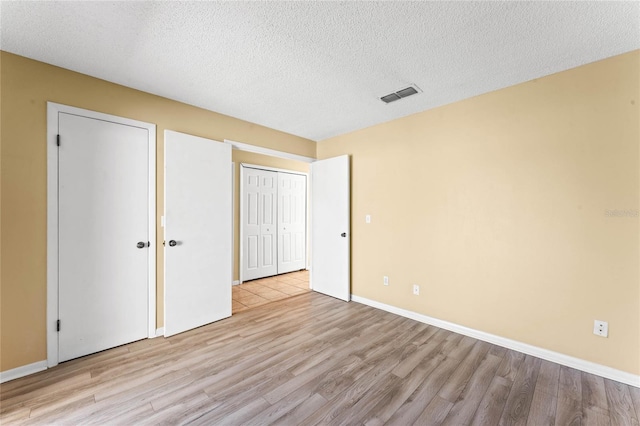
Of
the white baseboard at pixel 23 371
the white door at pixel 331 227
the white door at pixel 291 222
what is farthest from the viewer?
the white door at pixel 291 222

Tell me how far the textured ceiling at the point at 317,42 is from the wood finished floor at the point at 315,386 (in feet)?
8.27

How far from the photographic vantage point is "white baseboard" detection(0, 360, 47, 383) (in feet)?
6.30

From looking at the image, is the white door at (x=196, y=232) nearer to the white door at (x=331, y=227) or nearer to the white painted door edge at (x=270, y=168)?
the white door at (x=331, y=227)

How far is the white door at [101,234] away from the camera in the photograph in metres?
2.20

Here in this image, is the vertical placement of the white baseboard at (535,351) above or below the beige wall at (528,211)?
below

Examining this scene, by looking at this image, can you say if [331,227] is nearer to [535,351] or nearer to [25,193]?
[535,351]

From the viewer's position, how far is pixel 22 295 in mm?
2010

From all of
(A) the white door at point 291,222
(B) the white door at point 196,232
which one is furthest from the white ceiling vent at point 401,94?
(A) the white door at point 291,222

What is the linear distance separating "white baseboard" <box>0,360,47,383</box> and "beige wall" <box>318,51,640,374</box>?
3.43 meters

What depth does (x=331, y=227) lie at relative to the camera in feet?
13.3

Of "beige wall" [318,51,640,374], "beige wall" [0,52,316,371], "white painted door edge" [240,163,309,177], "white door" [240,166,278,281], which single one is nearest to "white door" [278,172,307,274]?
"white painted door edge" [240,163,309,177]

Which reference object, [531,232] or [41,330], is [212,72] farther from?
[531,232]

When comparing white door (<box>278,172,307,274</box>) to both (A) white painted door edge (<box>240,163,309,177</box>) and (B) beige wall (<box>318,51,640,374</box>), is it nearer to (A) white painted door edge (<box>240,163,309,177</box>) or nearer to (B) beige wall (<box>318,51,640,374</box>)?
(A) white painted door edge (<box>240,163,309,177</box>)

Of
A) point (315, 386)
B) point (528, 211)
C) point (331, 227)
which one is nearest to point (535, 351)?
point (528, 211)
